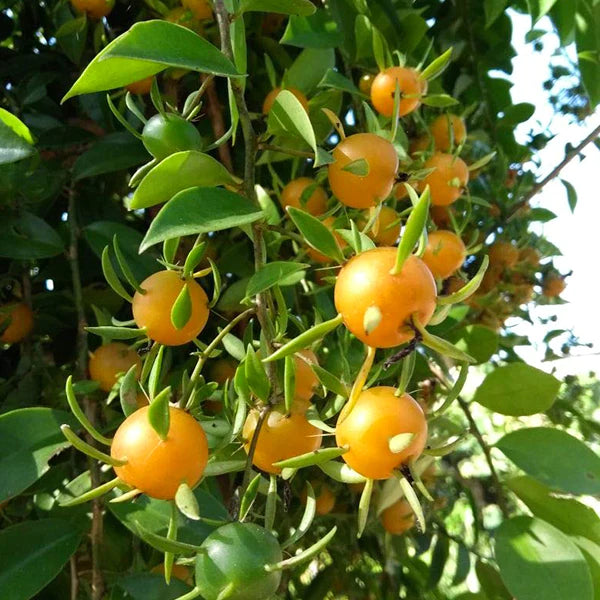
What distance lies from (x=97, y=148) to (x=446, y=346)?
1.37ft

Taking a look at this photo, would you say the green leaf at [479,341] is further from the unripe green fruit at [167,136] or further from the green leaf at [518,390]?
the unripe green fruit at [167,136]

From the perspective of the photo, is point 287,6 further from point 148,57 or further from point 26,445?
point 26,445

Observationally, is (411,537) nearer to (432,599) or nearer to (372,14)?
(432,599)

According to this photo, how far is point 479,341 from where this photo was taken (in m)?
0.63

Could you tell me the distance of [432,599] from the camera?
34.7 inches

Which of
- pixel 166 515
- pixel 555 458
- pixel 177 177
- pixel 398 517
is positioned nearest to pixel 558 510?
pixel 555 458

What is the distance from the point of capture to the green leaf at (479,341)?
0.62 m

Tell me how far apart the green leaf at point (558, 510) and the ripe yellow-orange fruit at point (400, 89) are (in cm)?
32

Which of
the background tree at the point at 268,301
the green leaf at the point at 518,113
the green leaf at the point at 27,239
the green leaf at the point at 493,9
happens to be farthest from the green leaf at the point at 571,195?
the green leaf at the point at 27,239

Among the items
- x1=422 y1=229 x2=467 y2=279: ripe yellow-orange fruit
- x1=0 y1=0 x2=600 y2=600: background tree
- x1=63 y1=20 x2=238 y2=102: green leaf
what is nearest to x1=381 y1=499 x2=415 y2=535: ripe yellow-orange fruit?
x1=0 y1=0 x2=600 y2=600: background tree

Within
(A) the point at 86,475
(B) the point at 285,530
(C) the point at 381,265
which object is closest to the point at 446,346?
(C) the point at 381,265

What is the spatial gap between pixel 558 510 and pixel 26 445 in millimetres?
413

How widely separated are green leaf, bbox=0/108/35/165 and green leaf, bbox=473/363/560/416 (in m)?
0.39

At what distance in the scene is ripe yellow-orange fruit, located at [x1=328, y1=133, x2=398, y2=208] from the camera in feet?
1.26
